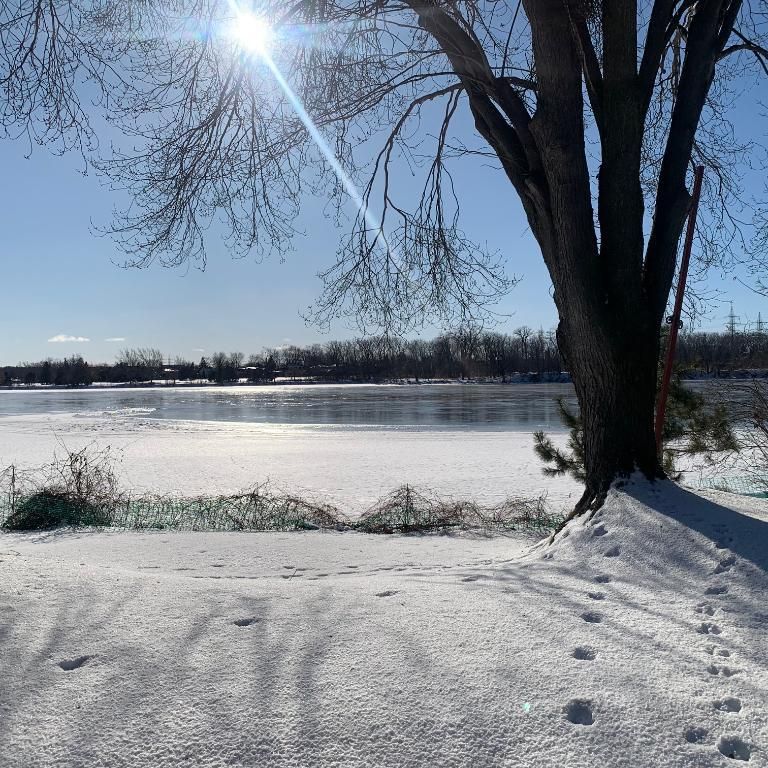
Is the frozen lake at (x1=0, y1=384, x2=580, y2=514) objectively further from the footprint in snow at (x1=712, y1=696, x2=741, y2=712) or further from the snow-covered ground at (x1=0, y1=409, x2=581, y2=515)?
the footprint in snow at (x1=712, y1=696, x2=741, y2=712)

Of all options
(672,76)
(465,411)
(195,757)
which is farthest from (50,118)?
(465,411)

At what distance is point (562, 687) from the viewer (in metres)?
2.30

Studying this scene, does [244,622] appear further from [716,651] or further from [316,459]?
[316,459]

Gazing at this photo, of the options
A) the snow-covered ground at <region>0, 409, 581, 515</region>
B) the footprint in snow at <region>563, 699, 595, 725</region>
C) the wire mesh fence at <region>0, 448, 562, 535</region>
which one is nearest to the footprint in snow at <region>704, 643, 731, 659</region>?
the footprint in snow at <region>563, 699, 595, 725</region>

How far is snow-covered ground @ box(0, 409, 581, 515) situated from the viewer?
13.5 metres

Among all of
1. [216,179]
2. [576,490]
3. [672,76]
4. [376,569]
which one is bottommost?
[576,490]

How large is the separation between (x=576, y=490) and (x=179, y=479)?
9.99 meters

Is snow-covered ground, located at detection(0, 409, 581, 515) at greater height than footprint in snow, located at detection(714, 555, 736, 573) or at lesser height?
lesser

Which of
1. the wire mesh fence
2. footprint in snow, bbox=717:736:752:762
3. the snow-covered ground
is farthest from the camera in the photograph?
the snow-covered ground

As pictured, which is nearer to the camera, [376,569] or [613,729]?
[613,729]

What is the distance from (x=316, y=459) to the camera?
1862cm

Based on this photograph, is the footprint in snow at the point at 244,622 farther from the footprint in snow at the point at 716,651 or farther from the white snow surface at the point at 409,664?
the footprint in snow at the point at 716,651

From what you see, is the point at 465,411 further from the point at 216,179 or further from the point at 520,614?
the point at 520,614

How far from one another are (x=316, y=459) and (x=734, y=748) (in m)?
17.0
